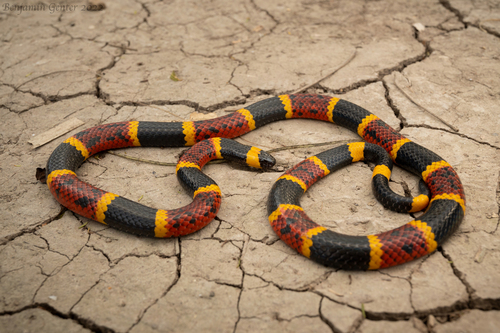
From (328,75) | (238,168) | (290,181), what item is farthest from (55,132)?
(328,75)

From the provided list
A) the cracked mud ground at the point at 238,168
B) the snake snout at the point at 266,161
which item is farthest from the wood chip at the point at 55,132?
the snake snout at the point at 266,161

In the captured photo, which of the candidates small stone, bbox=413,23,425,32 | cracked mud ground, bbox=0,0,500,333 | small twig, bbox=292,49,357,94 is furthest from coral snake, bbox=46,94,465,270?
small stone, bbox=413,23,425,32

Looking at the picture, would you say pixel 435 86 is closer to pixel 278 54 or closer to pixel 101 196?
pixel 278 54

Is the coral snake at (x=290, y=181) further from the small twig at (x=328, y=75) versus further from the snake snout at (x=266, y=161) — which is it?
the small twig at (x=328, y=75)

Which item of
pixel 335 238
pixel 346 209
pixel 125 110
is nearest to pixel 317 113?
pixel 346 209

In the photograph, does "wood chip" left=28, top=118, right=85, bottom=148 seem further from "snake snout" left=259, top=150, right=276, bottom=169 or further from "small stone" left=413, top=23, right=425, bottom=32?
"small stone" left=413, top=23, right=425, bottom=32

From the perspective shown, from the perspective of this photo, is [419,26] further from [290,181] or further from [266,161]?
[290,181]
